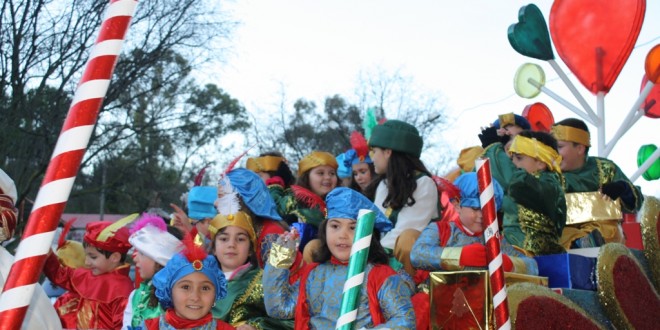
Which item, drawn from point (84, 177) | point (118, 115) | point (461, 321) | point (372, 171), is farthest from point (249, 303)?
point (84, 177)

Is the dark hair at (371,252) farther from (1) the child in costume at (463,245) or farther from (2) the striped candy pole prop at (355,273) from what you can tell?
(2) the striped candy pole prop at (355,273)

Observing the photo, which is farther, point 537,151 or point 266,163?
point 266,163

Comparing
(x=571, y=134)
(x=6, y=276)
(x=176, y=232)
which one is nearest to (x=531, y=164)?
(x=571, y=134)

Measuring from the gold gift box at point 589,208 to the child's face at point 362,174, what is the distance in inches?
87.3

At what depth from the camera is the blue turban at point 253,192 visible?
6.38 metres

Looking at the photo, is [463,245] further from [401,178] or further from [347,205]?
[401,178]

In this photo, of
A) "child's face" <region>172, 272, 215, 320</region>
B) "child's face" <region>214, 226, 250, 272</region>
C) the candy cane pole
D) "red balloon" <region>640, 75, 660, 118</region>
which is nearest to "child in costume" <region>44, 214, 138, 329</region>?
"child's face" <region>214, 226, 250, 272</region>

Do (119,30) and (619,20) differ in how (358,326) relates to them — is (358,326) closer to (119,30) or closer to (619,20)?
(119,30)

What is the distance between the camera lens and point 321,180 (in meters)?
7.78

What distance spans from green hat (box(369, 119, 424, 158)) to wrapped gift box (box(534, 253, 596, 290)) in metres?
1.39

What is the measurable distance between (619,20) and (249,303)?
625 cm

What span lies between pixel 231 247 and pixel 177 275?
0.92 meters

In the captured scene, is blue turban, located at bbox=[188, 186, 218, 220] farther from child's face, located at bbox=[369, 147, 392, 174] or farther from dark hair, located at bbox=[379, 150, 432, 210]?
dark hair, located at bbox=[379, 150, 432, 210]

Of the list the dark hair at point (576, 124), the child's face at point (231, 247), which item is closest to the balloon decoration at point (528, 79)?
the dark hair at point (576, 124)
